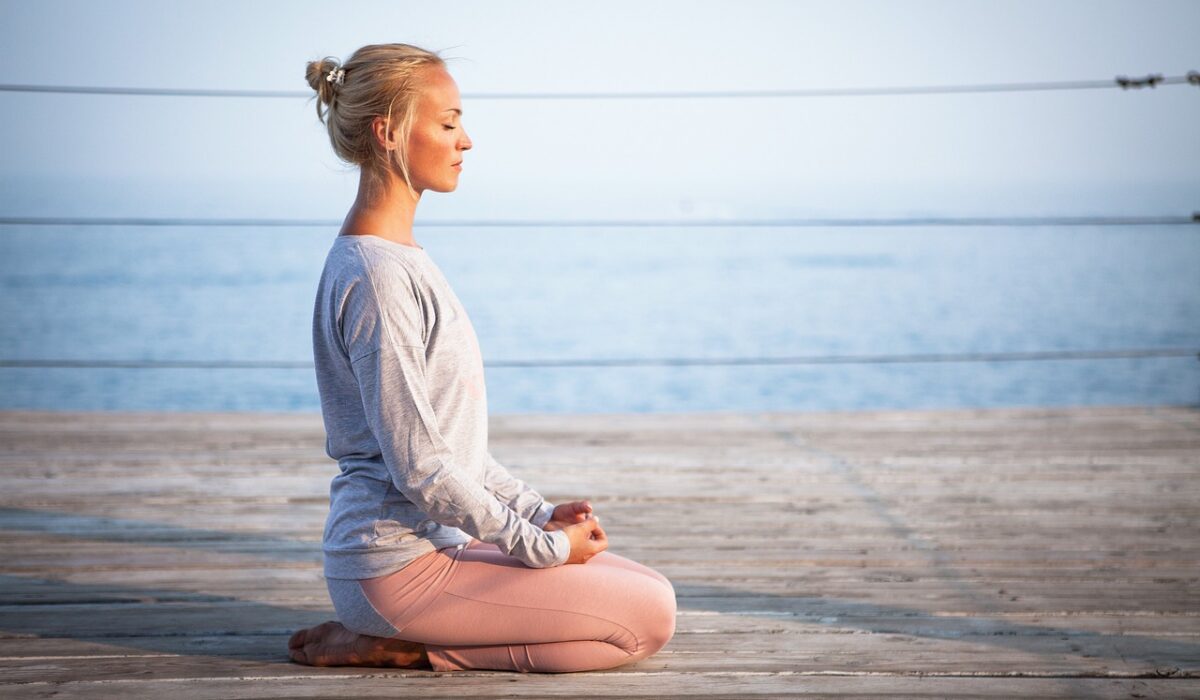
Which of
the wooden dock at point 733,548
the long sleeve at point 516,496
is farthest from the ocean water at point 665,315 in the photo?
the long sleeve at point 516,496

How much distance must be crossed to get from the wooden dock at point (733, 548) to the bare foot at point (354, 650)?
18 millimetres

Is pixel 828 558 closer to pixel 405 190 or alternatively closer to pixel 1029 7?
pixel 405 190

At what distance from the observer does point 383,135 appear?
1.39 meters

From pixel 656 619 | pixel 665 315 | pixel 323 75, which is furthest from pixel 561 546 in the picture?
pixel 665 315

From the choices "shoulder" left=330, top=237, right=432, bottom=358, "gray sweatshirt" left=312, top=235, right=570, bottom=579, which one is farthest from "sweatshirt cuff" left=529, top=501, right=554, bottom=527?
"shoulder" left=330, top=237, right=432, bottom=358

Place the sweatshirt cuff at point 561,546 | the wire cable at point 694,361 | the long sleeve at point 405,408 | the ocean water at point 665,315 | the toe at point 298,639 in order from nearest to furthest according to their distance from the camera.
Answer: the long sleeve at point 405,408
the sweatshirt cuff at point 561,546
the toe at point 298,639
the wire cable at point 694,361
the ocean water at point 665,315

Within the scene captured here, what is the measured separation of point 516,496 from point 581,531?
0.16 metres

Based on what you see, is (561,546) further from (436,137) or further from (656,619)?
(436,137)

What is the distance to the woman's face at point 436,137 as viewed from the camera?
4.57 feet

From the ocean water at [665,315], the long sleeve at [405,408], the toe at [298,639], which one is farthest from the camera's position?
the ocean water at [665,315]

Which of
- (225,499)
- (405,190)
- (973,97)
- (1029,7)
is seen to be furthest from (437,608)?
(1029,7)

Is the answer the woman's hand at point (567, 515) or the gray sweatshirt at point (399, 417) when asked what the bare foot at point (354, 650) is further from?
the woman's hand at point (567, 515)

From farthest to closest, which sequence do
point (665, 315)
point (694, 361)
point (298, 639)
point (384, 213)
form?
point (665, 315)
point (694, 361)
point (298, 639)
point (384, 213)

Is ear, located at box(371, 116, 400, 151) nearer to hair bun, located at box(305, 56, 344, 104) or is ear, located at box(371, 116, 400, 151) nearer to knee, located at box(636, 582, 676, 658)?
hair bun, located at box(305, 56, 344, 104)
